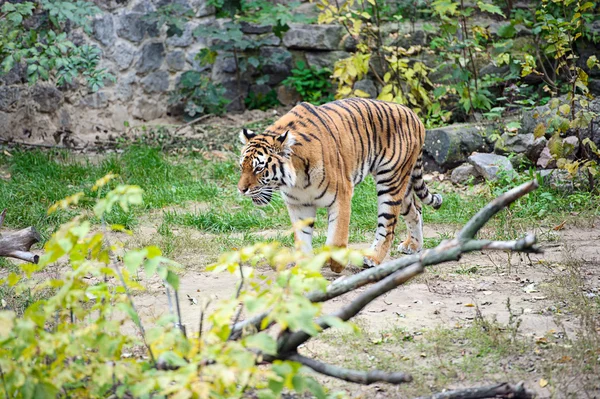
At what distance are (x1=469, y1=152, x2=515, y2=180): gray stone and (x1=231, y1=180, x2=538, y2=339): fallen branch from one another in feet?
15.4

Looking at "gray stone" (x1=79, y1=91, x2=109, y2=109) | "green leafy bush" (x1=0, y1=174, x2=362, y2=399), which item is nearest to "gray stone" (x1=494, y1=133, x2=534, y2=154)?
"gray stone" (x1=79, y1=91, x2=109, y2=109)

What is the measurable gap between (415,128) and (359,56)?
311 centimetres

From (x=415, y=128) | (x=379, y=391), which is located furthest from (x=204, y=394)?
(x=415, y=128)

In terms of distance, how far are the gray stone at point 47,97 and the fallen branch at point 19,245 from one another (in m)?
4.91

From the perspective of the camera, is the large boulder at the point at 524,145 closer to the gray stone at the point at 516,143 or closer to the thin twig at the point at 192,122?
the gray stone at the point at 516,143

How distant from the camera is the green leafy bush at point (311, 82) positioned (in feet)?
32.8

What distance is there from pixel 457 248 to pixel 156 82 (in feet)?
25.8

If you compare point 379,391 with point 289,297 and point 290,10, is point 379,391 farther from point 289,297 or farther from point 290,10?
point 290,10

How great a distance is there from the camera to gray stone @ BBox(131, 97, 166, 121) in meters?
9.89

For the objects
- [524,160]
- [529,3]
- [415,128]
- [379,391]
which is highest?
[529,3]

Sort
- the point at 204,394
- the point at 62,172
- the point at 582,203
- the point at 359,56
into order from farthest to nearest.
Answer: the point at 359,56 → the point at 62,172 → the point at 582,203 → the point at 204,394

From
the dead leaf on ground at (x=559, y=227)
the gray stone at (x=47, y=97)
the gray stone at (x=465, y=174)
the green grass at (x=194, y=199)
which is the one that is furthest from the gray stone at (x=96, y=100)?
the dead leaf on ground at (x=559, y=227)

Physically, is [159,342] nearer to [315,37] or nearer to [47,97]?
[47,97]

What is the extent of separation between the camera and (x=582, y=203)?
683 centimetres
